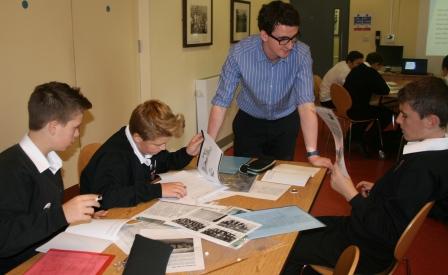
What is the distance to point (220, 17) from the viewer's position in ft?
16.8

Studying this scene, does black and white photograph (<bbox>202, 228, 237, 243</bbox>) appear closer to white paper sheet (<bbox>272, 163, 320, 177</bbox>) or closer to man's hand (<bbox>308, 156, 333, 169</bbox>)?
white paper sheet (<bbox>272, 163, 320, 177</bbox>)

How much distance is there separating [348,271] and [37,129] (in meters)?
1.23

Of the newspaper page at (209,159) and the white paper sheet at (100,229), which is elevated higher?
the newspaper page at (209,159)

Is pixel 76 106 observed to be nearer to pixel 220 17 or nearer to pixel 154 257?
pixel 154 257

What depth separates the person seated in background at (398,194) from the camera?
63.9 inches

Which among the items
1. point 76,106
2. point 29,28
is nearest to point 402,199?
point 76,106

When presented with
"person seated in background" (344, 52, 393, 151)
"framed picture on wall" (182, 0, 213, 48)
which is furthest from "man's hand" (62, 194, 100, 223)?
"person seated in background" (344, 52, 393, 151)

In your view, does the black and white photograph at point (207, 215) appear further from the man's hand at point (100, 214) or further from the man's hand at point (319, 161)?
the man's hand at point (319, 161)

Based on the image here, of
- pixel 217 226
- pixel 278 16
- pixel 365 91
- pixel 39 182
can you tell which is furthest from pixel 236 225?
pixel 365 91

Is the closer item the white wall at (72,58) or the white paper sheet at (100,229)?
the white paper sheet at (100,229)

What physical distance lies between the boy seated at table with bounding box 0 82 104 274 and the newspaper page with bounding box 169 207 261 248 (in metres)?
0.34

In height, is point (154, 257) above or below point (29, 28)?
below

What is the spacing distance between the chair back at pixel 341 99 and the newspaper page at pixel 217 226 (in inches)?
153

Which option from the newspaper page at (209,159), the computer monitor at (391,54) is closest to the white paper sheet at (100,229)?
the newspaper page at (209,159)
